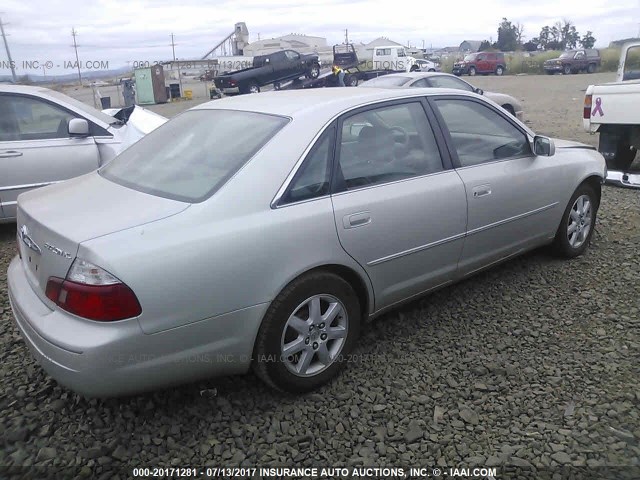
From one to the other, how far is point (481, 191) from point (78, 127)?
3.99 meters

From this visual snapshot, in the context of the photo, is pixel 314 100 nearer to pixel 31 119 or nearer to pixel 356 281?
pixel 356 281

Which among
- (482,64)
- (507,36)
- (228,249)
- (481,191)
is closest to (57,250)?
(228,249)

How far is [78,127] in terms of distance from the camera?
5.31 m

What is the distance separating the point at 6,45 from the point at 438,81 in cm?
1419

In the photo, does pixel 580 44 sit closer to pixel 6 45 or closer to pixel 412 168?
pixel 6 45

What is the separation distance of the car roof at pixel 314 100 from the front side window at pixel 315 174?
0.65ft

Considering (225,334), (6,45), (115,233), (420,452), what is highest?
(6,45)

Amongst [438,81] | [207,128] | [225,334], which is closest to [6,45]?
[438,81]

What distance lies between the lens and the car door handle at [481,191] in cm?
343

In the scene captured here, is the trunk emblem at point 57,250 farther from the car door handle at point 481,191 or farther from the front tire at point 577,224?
the front tire at point 577,224

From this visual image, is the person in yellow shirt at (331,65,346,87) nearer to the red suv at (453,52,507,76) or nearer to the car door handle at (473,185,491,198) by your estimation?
the red suv at (453,52,507,76)

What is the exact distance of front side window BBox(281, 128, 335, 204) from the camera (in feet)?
8.77

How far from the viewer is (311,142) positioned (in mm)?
2793

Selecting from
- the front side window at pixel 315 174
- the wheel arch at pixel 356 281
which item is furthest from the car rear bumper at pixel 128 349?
the front side window at pixel 315 174
